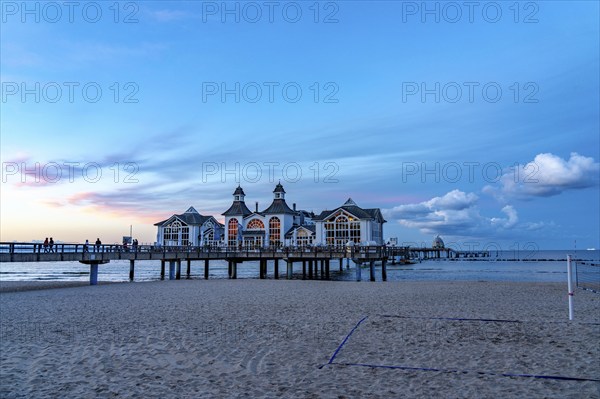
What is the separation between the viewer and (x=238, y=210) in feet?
227

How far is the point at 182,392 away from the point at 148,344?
352 cm

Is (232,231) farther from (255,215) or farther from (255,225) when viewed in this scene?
(255,215)

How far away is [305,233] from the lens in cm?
6512

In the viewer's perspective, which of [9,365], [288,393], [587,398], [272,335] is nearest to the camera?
[587,398]

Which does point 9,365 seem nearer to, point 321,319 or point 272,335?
point 272,335

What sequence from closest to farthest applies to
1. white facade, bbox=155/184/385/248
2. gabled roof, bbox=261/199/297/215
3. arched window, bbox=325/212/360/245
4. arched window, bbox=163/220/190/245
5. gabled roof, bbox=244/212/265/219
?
arched window, bbox=325/212/360/245
white facade, bbox=155/184/385/248
gabled roof, bbox=261/199/297/215
gabled roof, bbox=244/212/265/219
arched window, bbox=163/220/190/245

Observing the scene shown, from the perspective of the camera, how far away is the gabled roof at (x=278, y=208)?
6575 centimetres

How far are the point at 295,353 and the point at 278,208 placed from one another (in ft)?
188

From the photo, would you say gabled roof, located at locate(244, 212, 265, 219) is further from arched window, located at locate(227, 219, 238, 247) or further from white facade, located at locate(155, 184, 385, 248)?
arched window, located at locate(227, 219, 238, 247)

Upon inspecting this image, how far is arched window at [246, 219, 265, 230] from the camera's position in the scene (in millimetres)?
66938

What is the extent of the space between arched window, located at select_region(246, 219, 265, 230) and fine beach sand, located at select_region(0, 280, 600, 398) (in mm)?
51932

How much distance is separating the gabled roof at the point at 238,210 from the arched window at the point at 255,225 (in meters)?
1.87

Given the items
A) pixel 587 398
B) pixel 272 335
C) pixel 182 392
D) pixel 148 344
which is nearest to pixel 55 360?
pixel 148 344

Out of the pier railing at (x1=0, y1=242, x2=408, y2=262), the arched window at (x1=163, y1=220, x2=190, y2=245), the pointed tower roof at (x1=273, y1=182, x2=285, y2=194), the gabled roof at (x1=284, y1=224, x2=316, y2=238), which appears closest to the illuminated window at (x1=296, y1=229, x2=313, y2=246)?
the gabled roof at (x1=284, y1=224, x2=316, y2=238)
